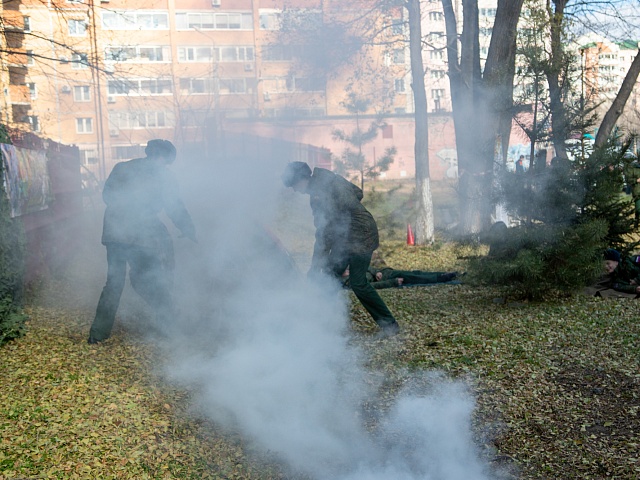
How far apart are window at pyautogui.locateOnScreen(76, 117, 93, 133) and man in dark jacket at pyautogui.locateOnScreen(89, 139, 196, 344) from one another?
24.1 meters

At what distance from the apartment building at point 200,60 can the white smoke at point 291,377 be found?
3993 millimetres

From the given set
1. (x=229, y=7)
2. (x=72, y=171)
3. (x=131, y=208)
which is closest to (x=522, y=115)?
(x=131, y=208)

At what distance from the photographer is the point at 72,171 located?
1512cm

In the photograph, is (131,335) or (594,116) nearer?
(131,335)

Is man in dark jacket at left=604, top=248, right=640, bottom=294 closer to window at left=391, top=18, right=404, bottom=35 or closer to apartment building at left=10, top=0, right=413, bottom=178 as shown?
apartment building at left=10, top=0, right=413, bottom=178

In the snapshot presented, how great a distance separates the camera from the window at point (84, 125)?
1137 inches

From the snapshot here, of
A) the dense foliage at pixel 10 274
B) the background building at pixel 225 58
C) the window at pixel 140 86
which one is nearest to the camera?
the dense foliage at pixel 10 274

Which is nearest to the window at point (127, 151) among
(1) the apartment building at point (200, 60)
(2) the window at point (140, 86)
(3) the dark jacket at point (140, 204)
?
(1) the apartment building at point (200, 60)

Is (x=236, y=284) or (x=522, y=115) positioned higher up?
(x=522, y=115)

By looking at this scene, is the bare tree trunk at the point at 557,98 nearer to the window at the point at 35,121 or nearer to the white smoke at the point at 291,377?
the white smoke at the point at 291,377

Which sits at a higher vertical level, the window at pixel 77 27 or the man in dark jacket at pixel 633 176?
the window at pixel 77 27

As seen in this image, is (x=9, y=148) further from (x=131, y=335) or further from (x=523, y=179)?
(x=523, y=179)

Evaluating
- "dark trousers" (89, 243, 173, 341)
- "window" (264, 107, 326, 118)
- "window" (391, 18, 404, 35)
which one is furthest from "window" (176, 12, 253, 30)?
"dark trousers" (89, 243, 173, 341)

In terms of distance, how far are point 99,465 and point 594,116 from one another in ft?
21.9
